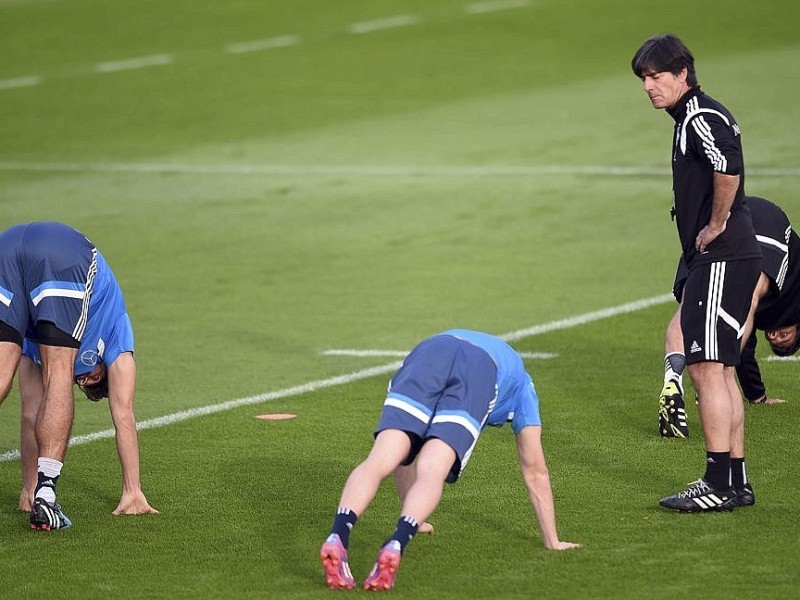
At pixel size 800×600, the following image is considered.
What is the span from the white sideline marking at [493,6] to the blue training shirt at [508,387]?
30135mm

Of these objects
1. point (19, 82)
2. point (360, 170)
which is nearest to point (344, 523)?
point (360, 170)

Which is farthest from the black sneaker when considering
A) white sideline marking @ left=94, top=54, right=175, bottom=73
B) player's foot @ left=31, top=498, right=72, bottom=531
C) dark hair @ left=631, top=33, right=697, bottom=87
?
white sideline marking @ left=94, top=54, right=175, bottom=73

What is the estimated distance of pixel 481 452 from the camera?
10984 mm

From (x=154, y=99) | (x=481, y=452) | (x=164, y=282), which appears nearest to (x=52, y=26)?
(x=154, y=99)

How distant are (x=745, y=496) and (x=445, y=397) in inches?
90.4

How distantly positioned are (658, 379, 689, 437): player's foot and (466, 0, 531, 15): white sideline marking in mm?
27256

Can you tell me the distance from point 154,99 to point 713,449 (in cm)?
2308

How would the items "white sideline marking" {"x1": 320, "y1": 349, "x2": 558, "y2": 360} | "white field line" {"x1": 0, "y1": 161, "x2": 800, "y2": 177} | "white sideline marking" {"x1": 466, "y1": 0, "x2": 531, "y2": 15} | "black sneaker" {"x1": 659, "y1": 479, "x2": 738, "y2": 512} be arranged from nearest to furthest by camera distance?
1. "black sneaker" {"x1": 659, "y1": 479, "x2": 738, "y2": 512}
2. "white sideline marking" {"x1": 320, "y1": 349, "x2": 558, "y2": 360}
3. "white field line" {"x1": 0, "y1": 161, "x2": 800, "y2": 177}
4. "white sideline marking" {"x1": 466, "y1": 0, "x2": 531, "y2": 15}

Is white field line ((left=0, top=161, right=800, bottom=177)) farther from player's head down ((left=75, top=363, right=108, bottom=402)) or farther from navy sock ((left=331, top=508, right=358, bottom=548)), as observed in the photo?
navy sock ((left=331, top=508, right=358, bottom=548))

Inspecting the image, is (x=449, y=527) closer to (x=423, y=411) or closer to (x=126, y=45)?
(x=423, y=411)

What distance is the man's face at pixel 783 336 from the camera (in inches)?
467

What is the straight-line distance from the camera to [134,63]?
112 feet

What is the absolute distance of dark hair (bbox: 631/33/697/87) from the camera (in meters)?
9.20

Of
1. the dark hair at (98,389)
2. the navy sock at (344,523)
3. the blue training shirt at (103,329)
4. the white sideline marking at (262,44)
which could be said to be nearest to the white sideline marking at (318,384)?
the dark hair at (98,389)
